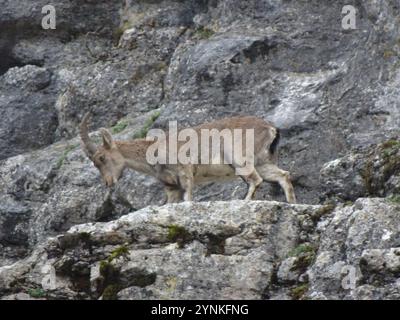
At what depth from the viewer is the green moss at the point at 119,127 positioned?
20.7m

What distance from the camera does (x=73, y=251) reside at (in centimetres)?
1430

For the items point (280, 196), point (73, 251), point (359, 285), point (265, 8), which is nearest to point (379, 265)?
point (359, 285)

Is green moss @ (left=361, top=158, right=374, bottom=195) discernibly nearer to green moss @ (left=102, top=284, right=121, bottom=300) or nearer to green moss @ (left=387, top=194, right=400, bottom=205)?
green moss @ (left=387, top=194, right=400, bottom=205)

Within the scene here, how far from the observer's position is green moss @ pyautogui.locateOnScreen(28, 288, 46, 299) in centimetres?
1404

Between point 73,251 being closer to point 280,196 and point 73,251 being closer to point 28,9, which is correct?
point 280,196

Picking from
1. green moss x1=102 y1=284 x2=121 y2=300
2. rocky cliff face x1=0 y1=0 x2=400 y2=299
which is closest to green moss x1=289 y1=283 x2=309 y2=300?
rocky cliff face x1=0 y1=0 x2=400 y2=299

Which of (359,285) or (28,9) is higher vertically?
(28,9)

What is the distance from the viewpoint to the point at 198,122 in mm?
19656

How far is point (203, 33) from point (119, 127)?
2.35 m

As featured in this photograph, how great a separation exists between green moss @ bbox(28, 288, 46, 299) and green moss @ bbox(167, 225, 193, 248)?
1.53 metres

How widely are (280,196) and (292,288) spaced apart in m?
4.50

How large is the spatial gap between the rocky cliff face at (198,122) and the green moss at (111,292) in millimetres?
16
